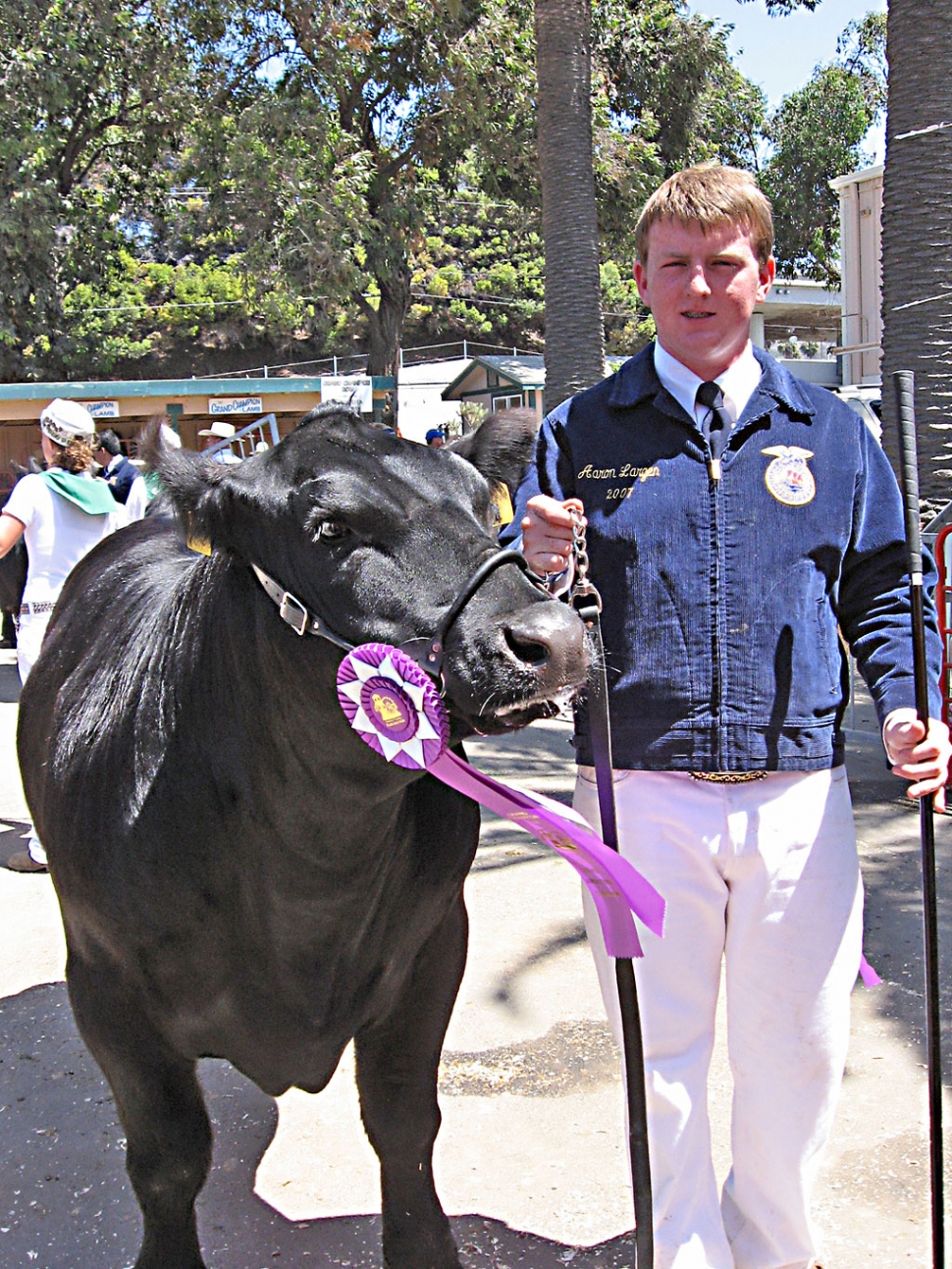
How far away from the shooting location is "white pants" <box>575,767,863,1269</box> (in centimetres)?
213

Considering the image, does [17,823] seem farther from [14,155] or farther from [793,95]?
[793,95]

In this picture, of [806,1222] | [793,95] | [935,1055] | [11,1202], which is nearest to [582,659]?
[935,1055]

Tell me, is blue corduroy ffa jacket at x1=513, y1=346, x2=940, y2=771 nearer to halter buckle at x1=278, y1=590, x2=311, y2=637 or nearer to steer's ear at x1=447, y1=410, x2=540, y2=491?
steer's ear at x1=447, y1=410, x2=540, y2=491

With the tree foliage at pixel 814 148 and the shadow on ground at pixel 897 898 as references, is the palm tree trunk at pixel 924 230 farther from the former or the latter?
the tree foliage at pixel 814 148

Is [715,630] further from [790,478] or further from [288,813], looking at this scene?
[288,813]

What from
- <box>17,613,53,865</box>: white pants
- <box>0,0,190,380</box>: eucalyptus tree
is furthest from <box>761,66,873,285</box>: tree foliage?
<box>17,613,53,865</box>: white pants

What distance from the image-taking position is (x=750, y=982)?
219 cm

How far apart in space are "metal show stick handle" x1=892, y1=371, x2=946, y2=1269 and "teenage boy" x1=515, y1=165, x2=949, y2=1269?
0.40ft

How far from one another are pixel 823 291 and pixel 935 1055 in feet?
152

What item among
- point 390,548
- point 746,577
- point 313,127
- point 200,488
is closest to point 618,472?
point 746,577

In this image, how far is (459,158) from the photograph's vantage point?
73.7 feet

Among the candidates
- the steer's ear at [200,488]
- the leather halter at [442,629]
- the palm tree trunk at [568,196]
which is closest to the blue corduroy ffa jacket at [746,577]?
the leather halter at [442,629]

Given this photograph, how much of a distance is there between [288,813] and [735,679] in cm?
83

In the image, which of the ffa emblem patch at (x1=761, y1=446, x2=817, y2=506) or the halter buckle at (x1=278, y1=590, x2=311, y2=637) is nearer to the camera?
the halter buckle at (x1=278, y1=590, x2=311, y2=637)
